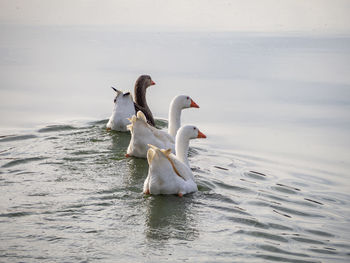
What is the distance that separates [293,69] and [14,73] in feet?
29.4

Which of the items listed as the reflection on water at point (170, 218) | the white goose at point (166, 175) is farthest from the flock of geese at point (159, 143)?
the reflection on water at point (170, 218)

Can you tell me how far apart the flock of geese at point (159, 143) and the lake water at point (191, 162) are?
193mm

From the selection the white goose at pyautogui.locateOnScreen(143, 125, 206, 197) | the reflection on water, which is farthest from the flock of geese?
the reflection on water

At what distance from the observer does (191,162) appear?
9906mm

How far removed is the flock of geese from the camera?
7.66 m

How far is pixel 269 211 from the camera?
758 cm

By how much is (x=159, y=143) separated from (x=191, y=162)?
787mm

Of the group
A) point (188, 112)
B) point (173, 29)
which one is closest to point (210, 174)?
point (188, 112)

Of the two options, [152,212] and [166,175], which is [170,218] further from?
[166,175]

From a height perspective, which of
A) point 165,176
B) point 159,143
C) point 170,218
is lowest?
point 170,218

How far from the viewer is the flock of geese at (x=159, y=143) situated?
7656mm

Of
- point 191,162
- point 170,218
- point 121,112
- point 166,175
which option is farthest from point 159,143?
point 170,218

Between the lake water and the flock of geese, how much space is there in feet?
0.63

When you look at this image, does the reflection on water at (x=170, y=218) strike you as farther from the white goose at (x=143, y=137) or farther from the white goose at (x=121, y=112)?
the white goose at (x=121, y=112)
